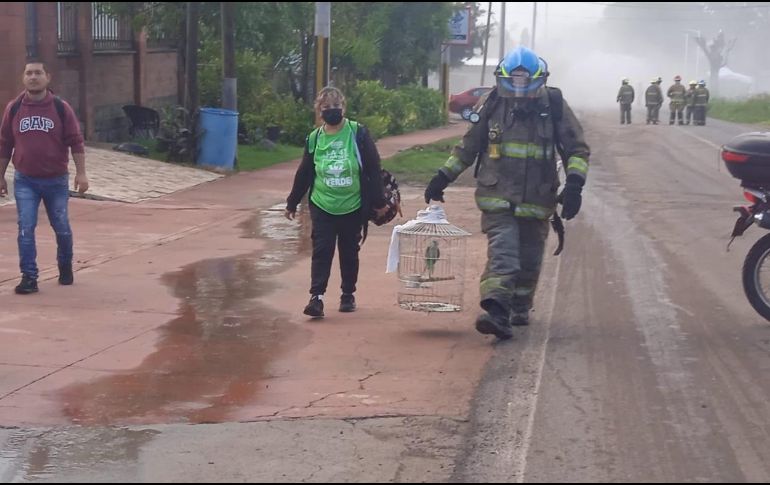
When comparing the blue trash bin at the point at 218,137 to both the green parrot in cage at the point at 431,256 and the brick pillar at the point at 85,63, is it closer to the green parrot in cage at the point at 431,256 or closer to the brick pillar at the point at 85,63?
the brick pillar at the point at 85,63

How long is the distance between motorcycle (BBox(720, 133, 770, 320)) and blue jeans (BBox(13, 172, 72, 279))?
5.13 metres

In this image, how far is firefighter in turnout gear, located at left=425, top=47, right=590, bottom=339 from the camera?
7816 millimetres

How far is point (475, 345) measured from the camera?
306 inches

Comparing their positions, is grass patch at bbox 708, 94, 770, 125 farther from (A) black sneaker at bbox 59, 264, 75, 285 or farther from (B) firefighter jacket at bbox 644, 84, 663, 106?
(A) black sneaker at bbox 59, 264, 75, 285

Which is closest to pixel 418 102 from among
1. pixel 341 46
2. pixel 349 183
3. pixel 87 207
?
pixel 341 46

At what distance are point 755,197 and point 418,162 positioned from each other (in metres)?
13.7

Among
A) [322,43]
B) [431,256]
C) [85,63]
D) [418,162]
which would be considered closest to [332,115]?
[431,256]

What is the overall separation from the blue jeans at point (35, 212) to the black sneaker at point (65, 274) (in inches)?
1.2

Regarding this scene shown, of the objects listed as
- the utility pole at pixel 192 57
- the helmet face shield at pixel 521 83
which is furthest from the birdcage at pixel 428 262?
the utility pole at pixel 192 57

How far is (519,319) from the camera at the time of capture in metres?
8.30

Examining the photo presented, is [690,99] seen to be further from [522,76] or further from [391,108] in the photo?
[522,76]

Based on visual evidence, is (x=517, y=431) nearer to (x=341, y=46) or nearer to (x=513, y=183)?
(x=513, y=183)

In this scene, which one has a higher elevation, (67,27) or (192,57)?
(67,27)

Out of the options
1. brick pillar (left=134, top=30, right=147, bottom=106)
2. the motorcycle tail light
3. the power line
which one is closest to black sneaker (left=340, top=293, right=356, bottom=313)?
the motorcycle tail light
